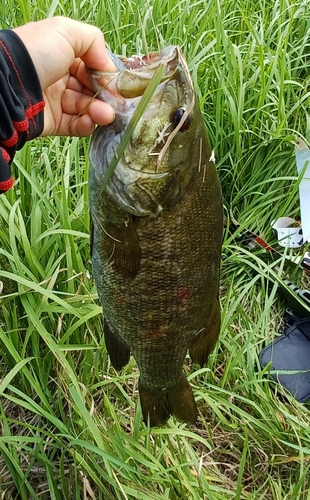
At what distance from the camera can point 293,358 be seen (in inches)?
91.5

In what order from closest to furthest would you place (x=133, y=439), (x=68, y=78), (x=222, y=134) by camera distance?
(x=68, y=78) → (x=133, y=439) → (x=222, y=134)

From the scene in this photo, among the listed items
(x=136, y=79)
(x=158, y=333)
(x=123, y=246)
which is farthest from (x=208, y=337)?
(x=136, y=79)

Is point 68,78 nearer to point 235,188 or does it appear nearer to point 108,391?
point 108,391

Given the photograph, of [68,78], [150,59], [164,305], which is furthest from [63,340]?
[150,59]

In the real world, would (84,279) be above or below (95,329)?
above

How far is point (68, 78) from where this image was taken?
1.52 m

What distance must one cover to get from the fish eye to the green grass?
19cm

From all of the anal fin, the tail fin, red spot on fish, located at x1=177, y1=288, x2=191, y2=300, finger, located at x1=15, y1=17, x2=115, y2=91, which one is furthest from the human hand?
the tail fin

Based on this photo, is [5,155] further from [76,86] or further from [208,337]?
[208,337]

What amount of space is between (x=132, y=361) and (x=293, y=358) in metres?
0.74

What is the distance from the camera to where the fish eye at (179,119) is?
3.74 feet

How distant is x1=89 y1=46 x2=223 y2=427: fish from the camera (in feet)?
3.73

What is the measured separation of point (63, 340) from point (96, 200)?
0.65 metres

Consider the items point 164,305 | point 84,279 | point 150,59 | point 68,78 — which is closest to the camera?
point 150,59
